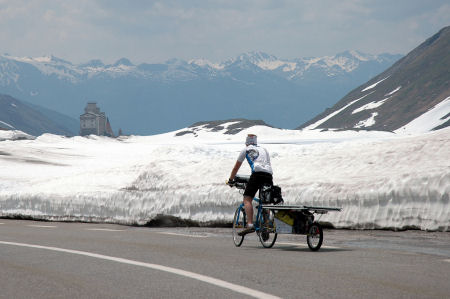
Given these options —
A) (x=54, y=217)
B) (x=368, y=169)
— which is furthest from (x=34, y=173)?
(x=368, y=169)

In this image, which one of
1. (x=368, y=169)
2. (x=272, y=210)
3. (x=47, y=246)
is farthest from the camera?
(x=368, y=169)

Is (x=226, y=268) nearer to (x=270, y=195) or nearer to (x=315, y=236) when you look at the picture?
(x=315, y=236)

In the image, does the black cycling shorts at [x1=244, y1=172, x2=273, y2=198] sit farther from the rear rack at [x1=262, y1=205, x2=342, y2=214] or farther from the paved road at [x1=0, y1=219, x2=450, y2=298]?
the paved road at [x1=0, y1=219, x2=450, y2=298]

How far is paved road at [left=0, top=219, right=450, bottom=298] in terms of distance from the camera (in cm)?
655

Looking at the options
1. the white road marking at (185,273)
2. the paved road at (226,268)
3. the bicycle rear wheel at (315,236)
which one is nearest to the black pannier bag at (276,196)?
the paved road at (226,268)

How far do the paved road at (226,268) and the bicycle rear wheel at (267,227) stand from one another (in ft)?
0.61

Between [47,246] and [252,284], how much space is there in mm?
5566

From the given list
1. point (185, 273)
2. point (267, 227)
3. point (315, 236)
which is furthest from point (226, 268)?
point (267, 227)

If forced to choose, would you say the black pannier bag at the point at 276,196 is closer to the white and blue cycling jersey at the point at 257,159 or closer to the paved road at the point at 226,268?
the white and blue cycling jersey at the point at 257,159

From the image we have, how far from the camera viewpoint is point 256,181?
416 inches

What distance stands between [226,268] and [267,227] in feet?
8.10

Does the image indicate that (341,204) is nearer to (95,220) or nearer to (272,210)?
(272,210)

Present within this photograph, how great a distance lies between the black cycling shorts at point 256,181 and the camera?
34.7 ft

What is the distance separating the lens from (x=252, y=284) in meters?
6.90
